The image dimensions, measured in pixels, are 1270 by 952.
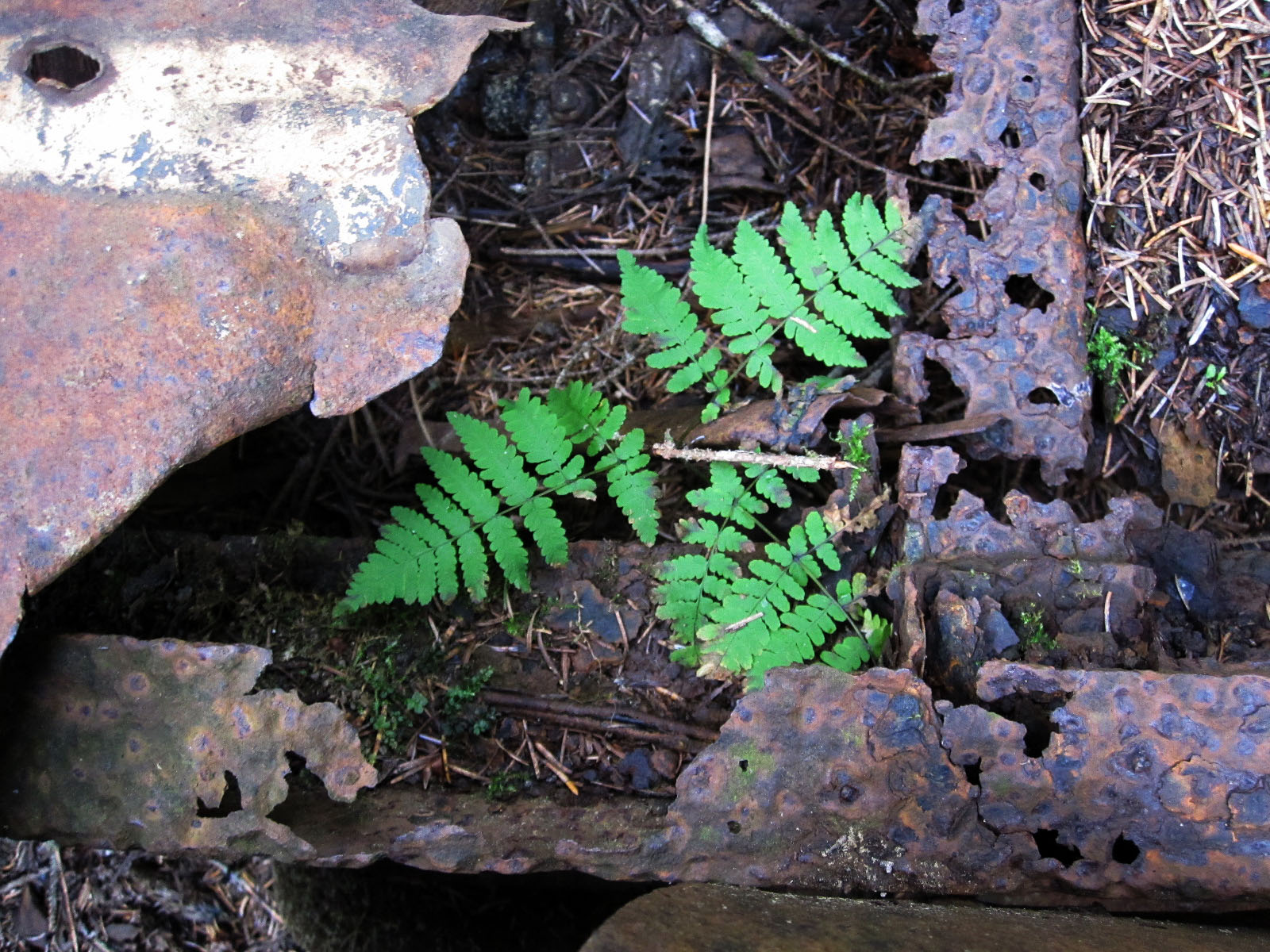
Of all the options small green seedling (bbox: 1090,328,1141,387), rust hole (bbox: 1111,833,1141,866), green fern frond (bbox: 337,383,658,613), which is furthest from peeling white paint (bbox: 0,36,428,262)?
rust hole (bbox: 1111,833,1141,866)

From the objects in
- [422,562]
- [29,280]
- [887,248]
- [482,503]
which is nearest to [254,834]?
[422,562]

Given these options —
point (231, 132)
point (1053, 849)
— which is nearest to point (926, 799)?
point (1053, 849)

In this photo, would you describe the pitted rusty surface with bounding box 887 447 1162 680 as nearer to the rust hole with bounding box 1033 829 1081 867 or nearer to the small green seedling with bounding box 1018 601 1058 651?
the small green seedling with bounding box 1018 601 1058 651

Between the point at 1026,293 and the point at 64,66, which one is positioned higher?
the point at 64,66

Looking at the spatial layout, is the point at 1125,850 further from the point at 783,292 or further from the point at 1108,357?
the point at 783,292

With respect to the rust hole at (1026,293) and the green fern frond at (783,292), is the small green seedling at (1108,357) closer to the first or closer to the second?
the rust hole at (1026,293)
